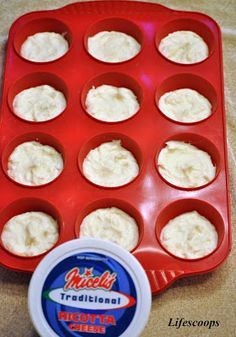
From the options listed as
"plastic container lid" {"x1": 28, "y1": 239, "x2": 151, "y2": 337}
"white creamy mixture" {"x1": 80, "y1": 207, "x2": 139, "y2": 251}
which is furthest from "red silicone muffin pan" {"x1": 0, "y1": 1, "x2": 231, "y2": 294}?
"plastic container lid" {"x1": 28, "y1": 239, "x2": 151, "y2": 337}

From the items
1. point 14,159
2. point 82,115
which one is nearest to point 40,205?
point 14,159

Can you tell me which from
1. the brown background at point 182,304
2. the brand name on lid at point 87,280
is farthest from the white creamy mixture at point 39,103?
the brand name on lid at point 87,280

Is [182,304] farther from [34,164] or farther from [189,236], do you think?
[34,164]

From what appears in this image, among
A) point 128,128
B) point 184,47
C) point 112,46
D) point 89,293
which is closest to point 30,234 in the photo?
point 89,293

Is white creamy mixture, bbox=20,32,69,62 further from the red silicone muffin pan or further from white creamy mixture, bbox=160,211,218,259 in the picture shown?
white creamy mixture, bbox=160,211,218,259

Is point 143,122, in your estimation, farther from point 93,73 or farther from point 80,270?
point 80,270

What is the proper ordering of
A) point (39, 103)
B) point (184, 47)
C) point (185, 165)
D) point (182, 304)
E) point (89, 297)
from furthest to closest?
point (184, 47) → point (39, 103) → point (185, 165) → point (182, 304) → point (89, 297)

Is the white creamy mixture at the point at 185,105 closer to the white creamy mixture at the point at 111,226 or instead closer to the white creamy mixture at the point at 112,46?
the white creamy mixture at the point at 112,46

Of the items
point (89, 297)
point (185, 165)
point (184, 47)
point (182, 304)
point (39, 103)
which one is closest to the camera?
point (89, 297)
